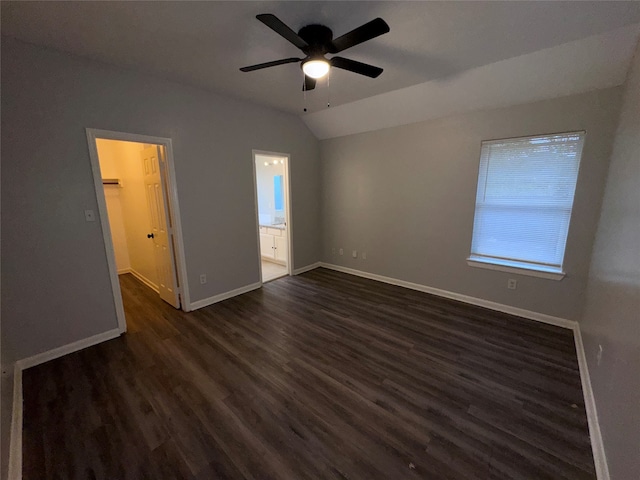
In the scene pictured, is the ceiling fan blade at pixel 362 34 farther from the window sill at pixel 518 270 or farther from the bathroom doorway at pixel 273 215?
the window sill at pixel 518 270

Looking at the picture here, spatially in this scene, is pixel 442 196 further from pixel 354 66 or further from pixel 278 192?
pixel 278 192

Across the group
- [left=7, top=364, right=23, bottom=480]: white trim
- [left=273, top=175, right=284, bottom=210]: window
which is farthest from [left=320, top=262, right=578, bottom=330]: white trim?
[left=7, top=364, right=23, bottom=480]: white trim

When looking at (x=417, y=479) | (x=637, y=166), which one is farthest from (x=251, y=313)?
(x=637, y=166)

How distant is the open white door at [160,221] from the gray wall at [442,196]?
107 inches

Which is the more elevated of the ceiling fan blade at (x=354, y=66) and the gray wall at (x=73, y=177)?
the ceiling fan blade at (x=354, y=66)

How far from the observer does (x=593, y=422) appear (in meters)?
1.62

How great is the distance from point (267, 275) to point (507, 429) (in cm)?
371

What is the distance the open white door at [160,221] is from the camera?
10.0 feet

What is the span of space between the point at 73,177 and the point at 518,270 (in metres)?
4.75

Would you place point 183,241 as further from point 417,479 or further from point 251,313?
point 417,479

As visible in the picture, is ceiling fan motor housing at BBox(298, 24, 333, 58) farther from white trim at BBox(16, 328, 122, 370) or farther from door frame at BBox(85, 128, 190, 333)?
white trim at BBox(16, 328, 122, 370)

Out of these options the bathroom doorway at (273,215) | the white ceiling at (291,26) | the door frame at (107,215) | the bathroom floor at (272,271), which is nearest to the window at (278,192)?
the bathroom doorway at (273,215)

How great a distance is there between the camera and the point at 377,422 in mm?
1687

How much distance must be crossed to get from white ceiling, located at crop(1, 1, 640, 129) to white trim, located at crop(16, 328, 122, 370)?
8.67ft
